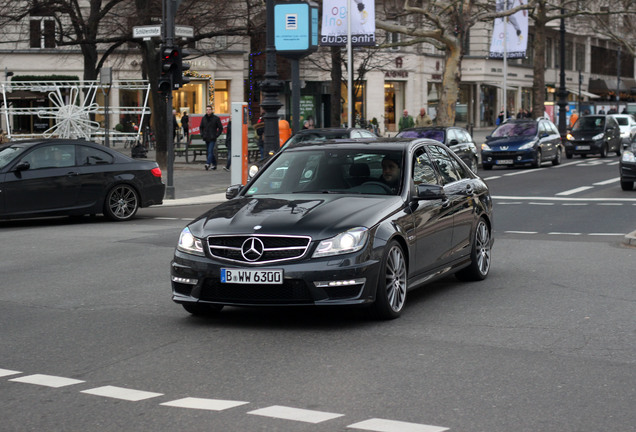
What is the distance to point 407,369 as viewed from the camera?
23.1 feet

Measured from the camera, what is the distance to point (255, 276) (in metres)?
8.25

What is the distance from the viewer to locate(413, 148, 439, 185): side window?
9828 mm

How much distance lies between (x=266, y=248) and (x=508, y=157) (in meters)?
29.1

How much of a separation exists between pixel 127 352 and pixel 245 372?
116 centimetres

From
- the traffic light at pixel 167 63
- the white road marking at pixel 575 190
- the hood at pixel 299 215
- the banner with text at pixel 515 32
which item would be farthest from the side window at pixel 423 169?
the banner with text at pixel 515 32

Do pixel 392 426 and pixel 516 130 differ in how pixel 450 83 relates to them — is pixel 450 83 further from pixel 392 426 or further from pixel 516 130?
pixel 392 426

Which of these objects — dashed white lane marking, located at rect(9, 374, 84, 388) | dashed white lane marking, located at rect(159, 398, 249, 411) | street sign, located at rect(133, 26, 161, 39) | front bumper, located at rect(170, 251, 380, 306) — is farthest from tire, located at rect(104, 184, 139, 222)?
dashed white lane marking, located at rect(159, 398, 249, 411)

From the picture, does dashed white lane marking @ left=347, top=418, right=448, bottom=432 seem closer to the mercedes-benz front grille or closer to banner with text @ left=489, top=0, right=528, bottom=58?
the mercedes-benz front grille

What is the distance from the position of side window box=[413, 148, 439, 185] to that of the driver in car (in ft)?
0.59

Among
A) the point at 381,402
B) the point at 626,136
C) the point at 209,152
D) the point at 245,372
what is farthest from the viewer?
the point at 626,136

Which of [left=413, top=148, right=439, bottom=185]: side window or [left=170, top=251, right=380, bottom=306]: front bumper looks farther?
[left=413, top=148, right=439, bottom=185]: side window

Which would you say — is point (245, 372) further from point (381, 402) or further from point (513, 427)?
point (513, 427)

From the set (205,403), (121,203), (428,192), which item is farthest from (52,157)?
(205,403)

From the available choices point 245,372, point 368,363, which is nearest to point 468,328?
point 368,363
